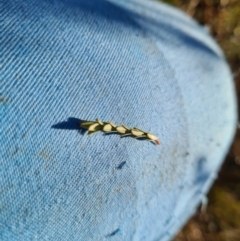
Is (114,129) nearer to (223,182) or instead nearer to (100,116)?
(100,116)

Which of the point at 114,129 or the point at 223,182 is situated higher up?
the point at 114,129

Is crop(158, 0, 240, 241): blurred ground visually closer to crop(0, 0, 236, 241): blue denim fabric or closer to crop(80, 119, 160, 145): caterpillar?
crop(0, 0, 236, 241): blue denim fabric

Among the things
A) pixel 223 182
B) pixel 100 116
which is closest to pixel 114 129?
pixel 100 116

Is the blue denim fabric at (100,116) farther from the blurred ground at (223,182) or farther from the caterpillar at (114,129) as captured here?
the blurred ground at (223,182)

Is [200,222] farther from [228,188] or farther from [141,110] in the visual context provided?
[141,110]

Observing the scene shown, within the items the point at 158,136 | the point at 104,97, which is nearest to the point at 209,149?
the point at 158,136

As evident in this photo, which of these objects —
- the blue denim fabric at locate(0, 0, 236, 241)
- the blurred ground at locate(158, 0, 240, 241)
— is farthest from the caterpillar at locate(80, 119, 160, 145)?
the blurred ground at locate(158, 0, 240, 241)
